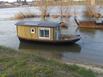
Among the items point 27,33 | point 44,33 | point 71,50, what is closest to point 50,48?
point 71,50

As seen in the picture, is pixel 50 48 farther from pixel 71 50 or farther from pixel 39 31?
pixel 39 31

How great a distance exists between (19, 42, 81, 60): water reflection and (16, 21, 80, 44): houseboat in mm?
459

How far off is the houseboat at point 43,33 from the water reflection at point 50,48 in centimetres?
46

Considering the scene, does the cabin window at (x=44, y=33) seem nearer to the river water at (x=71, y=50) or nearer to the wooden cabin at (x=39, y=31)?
the wooden cabin at (x=39, y=31)

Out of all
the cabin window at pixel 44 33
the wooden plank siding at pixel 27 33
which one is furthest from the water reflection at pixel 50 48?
the cabin window at pixel 44 33

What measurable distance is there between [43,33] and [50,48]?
241 cm

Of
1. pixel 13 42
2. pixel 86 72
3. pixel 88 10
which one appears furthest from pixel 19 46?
pixel 88 10

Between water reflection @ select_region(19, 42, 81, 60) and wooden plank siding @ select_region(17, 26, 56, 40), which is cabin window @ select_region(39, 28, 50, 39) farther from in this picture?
water reflection @ select_region(19, 42, 81, 60)

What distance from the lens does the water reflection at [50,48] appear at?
66.2ft

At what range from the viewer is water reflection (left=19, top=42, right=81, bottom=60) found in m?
20.2

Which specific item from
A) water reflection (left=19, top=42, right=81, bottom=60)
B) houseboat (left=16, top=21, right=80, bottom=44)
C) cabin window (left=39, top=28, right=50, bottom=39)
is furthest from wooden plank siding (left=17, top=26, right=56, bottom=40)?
water reflection (left=19, top=42, right=81, bottom=60)

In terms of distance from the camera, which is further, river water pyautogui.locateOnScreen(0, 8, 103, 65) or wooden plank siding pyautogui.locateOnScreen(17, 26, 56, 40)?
wooden plank siding pyautogui.locateOnScreen(17, 26, 56, 40)

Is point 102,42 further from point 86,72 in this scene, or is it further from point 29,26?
point 86,72

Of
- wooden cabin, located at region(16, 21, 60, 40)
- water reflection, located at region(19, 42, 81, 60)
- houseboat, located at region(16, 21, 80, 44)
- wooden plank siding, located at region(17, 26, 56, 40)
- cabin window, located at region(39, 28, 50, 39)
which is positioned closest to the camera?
water reflection, located at region(19, 42, 81, 60)
